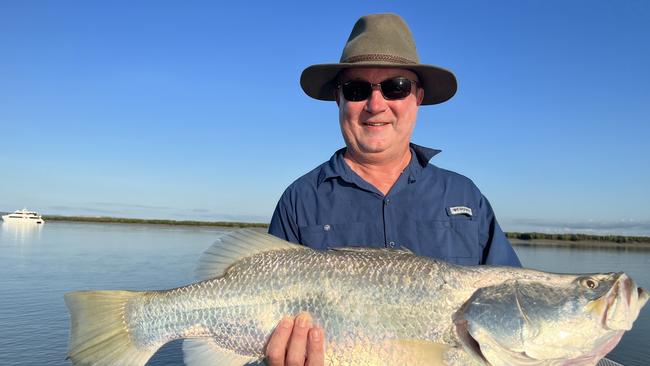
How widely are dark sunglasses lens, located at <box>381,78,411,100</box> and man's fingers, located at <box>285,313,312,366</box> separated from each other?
2435 millimetres

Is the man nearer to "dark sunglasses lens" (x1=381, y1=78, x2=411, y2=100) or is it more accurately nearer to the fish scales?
"dark sunglasses lens" (x1=381, y1=78, x2=411, y2=100)

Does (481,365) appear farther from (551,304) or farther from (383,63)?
(383,63)

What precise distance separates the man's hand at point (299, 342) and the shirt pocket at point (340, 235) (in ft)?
4.32

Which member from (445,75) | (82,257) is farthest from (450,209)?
(82,257)

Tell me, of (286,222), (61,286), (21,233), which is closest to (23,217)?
(21,233)

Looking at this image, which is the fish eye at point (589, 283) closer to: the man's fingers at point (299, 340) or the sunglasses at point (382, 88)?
the man's fingers at point (299, 340)

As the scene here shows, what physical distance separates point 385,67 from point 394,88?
230 mm

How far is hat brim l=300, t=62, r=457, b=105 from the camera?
4918 mm

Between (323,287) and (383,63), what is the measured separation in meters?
2.36

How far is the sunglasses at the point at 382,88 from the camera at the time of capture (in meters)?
4.83

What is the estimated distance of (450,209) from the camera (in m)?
4.75

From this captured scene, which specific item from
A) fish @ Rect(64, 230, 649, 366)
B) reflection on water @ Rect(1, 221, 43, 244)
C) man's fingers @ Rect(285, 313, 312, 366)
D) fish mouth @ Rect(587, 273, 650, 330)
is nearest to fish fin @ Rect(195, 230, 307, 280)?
fish @ Rect(64, 230, 649, 366)

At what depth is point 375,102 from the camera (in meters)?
4.74

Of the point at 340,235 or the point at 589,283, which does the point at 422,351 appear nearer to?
the point at 589,283
